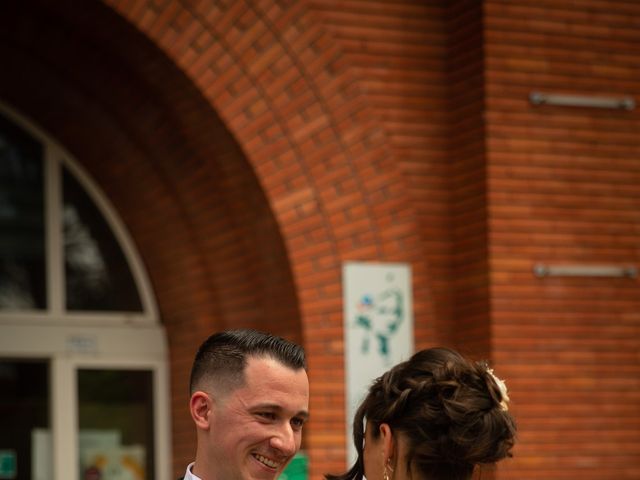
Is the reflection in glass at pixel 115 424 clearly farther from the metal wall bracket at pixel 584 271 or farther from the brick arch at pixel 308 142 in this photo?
the metal wall bracket at pixel 584 271

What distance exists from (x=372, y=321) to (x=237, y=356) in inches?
215

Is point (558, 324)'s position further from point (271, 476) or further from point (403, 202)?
point (271, 476)

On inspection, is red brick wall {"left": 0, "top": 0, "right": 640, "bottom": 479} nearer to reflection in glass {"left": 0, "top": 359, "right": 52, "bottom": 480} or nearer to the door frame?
the door frame

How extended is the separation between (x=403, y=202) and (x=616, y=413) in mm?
1948

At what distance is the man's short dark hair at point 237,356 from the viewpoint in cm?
375

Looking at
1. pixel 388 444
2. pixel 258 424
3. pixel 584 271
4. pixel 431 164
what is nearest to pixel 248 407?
pixel 258 424

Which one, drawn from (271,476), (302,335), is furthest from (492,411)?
(302,335)

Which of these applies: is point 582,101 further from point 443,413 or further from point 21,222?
point 443,413

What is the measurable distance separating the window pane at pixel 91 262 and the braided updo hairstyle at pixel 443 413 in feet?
22.8

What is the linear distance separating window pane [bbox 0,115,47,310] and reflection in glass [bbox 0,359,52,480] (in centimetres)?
46

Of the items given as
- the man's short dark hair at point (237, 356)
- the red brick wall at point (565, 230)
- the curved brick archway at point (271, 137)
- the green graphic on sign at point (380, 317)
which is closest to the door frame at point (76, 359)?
the curved brick archway at point (271, 137)

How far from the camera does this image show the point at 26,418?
10.3 metres

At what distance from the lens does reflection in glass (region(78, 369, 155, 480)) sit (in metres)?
10.5

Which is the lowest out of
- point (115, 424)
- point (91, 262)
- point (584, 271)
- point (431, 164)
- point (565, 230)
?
point (115, 424)
